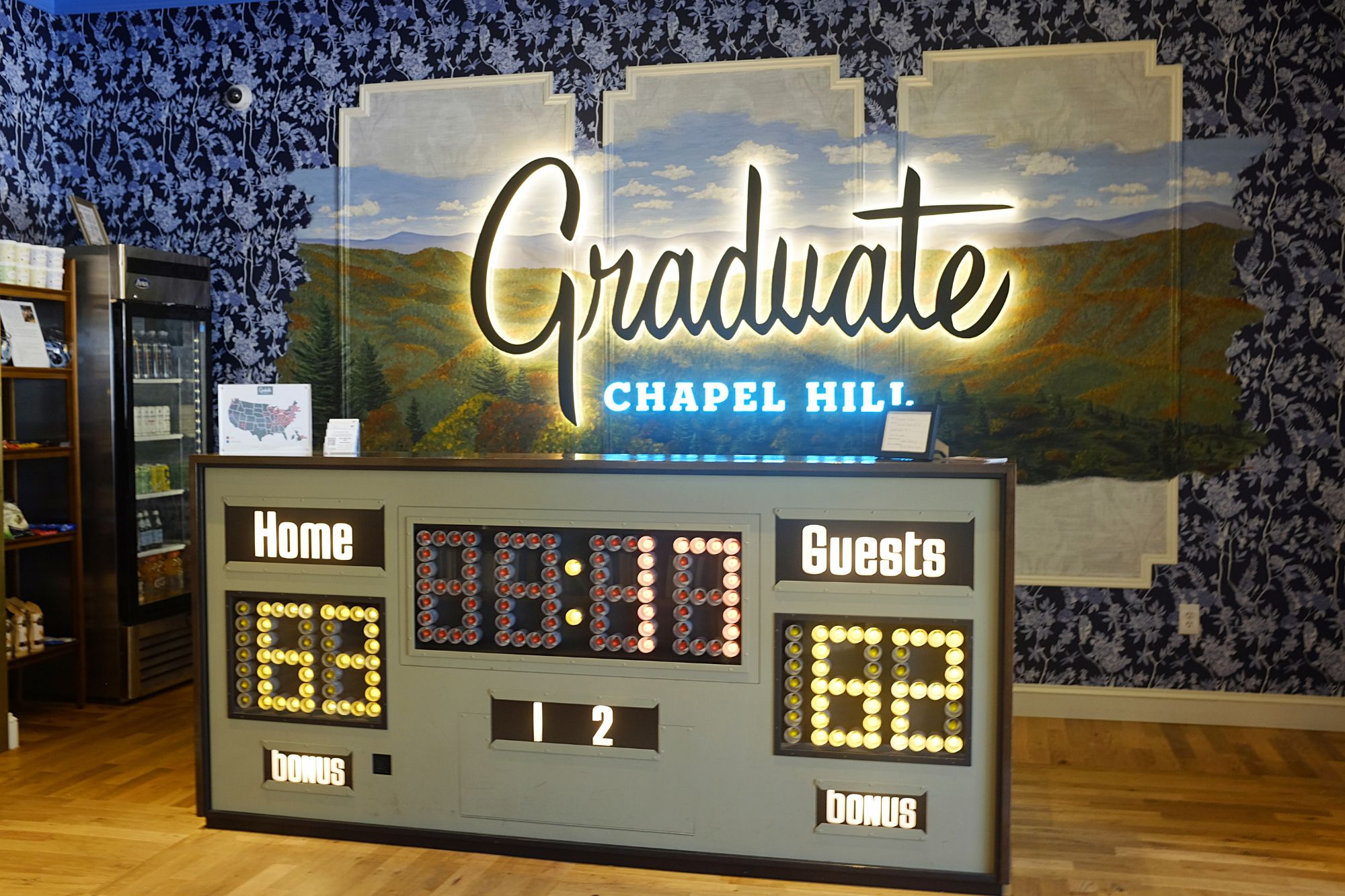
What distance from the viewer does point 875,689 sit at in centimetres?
326

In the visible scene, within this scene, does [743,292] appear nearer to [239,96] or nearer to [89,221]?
[239,96]

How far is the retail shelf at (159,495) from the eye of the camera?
541 cm

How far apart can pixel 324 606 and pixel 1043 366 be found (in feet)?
9.98

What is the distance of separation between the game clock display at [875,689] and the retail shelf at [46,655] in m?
3.34

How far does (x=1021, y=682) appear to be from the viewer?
5.07 meters

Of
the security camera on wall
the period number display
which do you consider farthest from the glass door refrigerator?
the period number display

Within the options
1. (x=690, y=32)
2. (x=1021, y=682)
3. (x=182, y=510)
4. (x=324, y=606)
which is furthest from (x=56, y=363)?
(x=1021, y=682)

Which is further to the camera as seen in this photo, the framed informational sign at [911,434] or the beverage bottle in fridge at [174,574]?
the beverage bottle in fridge at [174,574]

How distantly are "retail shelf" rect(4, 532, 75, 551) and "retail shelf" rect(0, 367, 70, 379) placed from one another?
0.66 m

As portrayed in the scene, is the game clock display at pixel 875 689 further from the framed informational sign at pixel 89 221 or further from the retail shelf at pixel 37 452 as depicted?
the framed informational sign at pixel 89 221

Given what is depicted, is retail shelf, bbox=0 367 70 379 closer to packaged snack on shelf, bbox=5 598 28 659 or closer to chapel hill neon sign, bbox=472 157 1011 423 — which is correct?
packaged snack on shelf, bbox=5 598 28 659

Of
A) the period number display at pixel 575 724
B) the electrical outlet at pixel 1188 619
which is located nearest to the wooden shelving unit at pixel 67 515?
the period number display at pixel 575 724

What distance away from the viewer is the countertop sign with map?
12.7 ft

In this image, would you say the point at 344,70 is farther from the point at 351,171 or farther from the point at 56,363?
the point at 56,363
